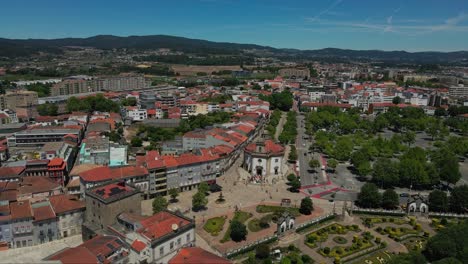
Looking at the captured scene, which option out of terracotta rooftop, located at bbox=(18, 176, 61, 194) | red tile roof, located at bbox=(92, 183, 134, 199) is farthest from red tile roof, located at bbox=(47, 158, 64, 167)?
red tile roof, located at bbox=(92, 183, 134, 199)

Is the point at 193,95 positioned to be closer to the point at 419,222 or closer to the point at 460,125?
the point at 460,125

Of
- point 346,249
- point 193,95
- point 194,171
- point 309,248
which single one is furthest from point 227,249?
point 193,95

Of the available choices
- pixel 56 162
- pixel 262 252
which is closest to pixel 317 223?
pixel 262 252

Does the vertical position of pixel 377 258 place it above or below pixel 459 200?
below

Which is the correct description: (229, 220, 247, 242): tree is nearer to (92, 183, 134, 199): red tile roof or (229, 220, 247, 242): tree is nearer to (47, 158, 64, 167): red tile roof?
(92, 183, 134, 199): red tile roof

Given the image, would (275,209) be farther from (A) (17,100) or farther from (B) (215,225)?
(A) (17,100)
